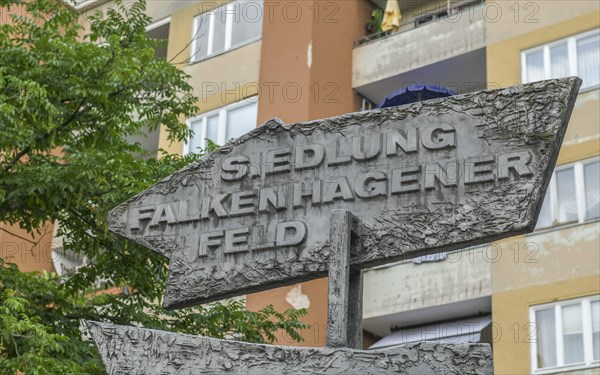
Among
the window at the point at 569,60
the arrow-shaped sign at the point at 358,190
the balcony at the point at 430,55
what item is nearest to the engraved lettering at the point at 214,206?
the arrow-shaped sign at the point at 358,190

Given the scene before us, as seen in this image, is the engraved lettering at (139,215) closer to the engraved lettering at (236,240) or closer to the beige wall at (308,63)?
the engraved lettering at (236,240)

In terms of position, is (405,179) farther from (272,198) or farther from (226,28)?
(226,28)

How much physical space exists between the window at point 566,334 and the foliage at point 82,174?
19.9ft

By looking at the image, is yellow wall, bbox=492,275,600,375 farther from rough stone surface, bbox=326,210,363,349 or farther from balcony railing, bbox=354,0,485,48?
rough stone surface, bbox=326,210,363,349

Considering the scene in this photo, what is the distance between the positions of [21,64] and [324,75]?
10.0 meters

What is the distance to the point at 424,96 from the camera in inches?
874

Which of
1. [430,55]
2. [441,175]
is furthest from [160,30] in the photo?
[441,175]

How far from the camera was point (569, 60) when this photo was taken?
22625 millimetres

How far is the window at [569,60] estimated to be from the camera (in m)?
22.5

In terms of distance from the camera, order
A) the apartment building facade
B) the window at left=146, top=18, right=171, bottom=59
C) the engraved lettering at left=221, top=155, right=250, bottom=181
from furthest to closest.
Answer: the window at left=146, top=18, right=171, bottom=59 → the apartment building facade → the engraved lettering at left=221, top=155, right=250, bottom=181

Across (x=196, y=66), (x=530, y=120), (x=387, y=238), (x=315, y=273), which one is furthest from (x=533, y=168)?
(x=196, y=66)

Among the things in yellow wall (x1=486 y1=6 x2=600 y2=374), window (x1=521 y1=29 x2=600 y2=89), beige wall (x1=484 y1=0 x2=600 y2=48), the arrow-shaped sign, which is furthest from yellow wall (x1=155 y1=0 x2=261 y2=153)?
the arrow-shaped sign

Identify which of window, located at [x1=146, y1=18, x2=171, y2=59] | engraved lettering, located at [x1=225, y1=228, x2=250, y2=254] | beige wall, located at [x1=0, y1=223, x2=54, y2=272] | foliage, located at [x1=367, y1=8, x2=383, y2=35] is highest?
window, located at [x1=146, y1=18, x2=171, y2=59]

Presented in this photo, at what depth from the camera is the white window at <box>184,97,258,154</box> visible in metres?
24.9
